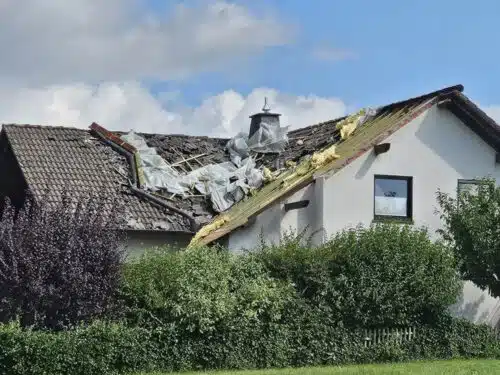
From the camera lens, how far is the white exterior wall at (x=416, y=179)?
24.4m

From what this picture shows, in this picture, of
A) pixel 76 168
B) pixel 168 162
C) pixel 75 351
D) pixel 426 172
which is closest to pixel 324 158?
pixel 426 172

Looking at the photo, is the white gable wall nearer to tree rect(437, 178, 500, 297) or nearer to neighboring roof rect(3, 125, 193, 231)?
tree rect(437, 178, 500, 297)

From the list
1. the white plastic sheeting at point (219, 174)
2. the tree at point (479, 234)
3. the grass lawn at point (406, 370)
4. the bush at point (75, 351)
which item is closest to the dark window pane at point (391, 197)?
the tree at point (479, 234)

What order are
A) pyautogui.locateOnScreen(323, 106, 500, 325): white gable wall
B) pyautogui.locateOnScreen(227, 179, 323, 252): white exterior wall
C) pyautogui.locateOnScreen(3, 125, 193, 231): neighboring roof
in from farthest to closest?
pyautogui.locateOnScreen(3, 125, 193, 231): neighboring roof → pyautogui.locateOnScreen(323, 106, 500, 325): white gable wall → pyautogui.locateOnScreen(227, 179, 323, 252): white exterior wall

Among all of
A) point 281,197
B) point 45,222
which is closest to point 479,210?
point 281,197

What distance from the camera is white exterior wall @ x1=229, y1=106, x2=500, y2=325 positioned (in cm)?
2444

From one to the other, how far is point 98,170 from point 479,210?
442 inches

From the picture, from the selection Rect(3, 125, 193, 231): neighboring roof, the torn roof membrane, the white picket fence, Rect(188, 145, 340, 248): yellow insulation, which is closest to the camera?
the white picket fence

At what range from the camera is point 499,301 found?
25.6 m

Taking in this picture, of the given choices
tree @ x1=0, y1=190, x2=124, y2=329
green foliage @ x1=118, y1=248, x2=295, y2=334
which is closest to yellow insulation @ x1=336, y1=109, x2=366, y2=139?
green foliage @ x1=118, y1=248, x2=295, y2=334

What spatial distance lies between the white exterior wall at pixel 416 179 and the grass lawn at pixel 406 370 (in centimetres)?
488

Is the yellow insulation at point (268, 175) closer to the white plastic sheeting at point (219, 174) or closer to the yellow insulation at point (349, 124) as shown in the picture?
the white plastic sheeting at point (219, 174)

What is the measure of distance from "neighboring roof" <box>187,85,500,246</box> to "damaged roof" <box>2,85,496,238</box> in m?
0.04

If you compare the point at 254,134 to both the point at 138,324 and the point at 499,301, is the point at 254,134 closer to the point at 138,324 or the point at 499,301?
the point at 499,301
